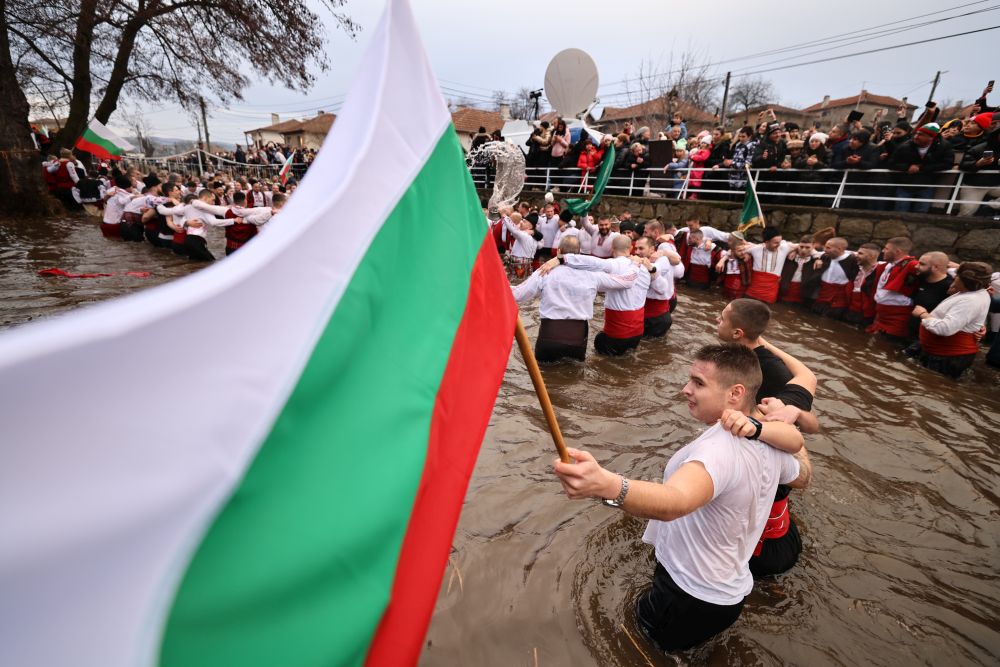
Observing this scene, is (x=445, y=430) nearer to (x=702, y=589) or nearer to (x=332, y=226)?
(x=332, y=226)

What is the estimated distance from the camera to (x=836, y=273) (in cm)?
855

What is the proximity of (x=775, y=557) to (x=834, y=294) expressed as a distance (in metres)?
7.55

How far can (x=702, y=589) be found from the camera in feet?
7.13

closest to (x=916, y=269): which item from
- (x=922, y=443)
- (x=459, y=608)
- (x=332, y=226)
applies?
(x=922, y=443)

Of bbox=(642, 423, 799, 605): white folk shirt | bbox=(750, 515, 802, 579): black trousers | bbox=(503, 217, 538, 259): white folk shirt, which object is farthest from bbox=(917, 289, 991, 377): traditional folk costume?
bbox=(503, 217, 538, 259): white folk shirt

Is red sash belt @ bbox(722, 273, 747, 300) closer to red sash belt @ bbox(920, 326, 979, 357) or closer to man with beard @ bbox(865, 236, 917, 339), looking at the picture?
man with beard @ bbox(865, 236, 917, 339)

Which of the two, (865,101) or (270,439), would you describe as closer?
(270,439)

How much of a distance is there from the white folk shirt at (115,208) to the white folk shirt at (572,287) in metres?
13.2

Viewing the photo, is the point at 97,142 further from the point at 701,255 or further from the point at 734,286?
the point at 734,286

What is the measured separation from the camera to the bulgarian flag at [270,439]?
1.96 feet

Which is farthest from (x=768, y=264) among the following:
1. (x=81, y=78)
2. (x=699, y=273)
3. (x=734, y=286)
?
(x=81, y=78)

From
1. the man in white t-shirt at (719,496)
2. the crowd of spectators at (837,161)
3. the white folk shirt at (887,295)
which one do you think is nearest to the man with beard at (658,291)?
the white folk shirt at (887,295)

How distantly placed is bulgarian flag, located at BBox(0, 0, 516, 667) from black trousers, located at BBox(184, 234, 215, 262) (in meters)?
11.7

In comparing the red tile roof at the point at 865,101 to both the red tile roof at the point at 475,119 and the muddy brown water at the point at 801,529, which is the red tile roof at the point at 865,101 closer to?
the red tile roof at the point at 475,119
